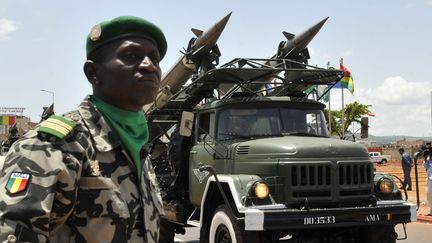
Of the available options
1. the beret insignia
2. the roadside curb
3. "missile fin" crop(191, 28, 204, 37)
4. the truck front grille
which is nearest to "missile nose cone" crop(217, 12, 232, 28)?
"missile fin" crop(191, 28, 204, 37)

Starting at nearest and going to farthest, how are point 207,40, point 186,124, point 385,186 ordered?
point 385,186, point 186,124, point 207,40

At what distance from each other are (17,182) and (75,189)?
0.18 metres

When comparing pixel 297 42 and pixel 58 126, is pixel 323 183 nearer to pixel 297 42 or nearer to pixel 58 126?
pixel 297 42

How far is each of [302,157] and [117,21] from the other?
4500 millimetres

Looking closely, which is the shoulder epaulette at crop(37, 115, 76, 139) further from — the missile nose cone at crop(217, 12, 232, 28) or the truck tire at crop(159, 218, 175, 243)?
the missile nose cone at crop(217, 12, 232, 28)

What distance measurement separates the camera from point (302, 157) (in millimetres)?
6277

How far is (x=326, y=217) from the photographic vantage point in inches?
238

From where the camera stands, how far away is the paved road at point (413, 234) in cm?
911

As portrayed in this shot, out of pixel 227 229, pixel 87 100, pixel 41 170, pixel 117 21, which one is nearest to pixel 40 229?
pixel 41 170

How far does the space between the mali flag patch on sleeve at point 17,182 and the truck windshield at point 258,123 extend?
18.0 ft

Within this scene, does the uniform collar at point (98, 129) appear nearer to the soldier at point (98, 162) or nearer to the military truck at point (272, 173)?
the soldier at point (98, 162)

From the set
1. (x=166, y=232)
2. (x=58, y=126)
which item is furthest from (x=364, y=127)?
(x=58, y=126)

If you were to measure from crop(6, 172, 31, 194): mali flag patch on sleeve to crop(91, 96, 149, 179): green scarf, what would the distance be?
0.40 metres

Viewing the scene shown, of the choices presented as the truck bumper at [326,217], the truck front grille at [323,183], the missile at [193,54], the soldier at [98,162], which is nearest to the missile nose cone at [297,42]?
the missile at [193,54]
